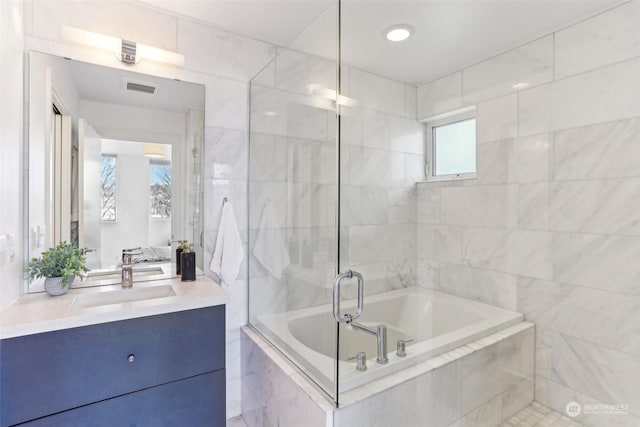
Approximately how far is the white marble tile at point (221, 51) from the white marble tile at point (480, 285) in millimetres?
1889

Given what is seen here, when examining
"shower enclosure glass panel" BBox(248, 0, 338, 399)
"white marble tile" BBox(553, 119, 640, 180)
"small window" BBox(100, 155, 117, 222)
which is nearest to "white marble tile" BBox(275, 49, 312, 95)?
"shower enclosure glass panel" BBox(248, 0, 338, 399)

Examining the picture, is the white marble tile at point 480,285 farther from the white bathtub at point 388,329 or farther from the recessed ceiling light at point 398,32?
the recessed ceiling light at point 398,32

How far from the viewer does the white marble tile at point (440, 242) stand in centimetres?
204

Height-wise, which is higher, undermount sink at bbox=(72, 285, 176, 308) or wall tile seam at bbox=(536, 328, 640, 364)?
undermount sink at bbox=(72, 285, 176, 308)

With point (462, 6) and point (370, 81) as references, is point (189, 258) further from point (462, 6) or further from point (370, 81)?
point (462, 6)

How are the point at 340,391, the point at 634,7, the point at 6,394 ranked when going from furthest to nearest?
the point at 634,7
the point at 340,391
the point at 6,394

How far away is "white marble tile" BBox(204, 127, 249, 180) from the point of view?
201 cm

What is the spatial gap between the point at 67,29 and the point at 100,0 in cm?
28

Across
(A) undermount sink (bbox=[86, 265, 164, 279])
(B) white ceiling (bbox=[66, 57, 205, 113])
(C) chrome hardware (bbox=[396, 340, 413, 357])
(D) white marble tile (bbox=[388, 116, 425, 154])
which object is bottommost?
(C) chrome hardware (bbox=[396, 340, 413, 357])

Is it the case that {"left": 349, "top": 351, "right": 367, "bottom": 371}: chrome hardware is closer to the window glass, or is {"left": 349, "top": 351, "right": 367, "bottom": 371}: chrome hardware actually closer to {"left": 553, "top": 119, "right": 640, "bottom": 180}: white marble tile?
the window glass

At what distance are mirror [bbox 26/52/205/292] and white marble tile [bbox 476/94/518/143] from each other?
1.71 meters

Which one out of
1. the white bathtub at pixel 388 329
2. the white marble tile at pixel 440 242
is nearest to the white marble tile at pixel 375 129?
the white marble tile at pixel 440 242

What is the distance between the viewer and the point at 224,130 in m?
2.05

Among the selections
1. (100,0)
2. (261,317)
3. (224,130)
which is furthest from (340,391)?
(100,0)
